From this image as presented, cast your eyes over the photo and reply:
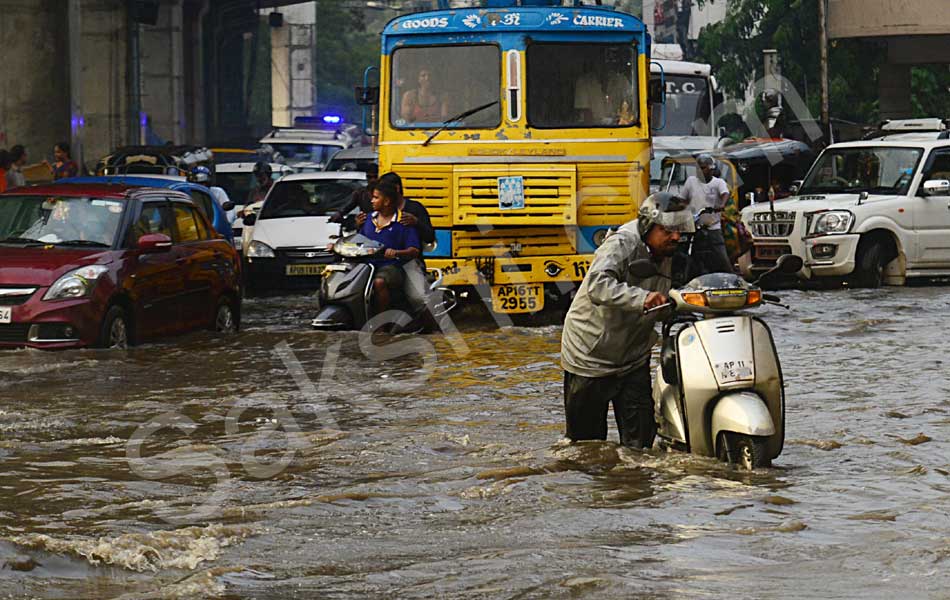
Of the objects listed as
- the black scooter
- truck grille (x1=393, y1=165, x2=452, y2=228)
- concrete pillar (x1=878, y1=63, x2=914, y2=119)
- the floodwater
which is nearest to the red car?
the floodwater

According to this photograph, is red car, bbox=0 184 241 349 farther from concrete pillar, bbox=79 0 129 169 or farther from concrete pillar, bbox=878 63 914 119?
concrete pillar, bbox=878 63 914 119

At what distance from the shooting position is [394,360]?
14.5m

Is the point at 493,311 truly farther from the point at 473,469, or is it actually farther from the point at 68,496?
the point at 68,496

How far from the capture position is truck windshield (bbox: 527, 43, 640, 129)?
16938 mm

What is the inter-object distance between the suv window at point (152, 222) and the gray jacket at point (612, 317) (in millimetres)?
6873

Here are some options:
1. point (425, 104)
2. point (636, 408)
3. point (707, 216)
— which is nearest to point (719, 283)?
point (636, 408)

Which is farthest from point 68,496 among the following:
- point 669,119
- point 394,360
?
point 669,119

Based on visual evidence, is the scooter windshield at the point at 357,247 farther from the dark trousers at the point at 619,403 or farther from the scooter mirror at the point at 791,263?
the scooter mirror at the point at 791,263

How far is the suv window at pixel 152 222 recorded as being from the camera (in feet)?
49.2

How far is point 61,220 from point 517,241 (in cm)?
434

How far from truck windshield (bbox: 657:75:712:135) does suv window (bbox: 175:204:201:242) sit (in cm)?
1492

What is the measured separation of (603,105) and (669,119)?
13262 mm

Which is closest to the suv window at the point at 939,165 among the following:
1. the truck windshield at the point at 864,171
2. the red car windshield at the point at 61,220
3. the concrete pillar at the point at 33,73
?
the truck windshield at the point at 864,171

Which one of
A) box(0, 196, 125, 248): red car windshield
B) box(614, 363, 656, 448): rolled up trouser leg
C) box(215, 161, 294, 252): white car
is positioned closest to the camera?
box(614, 363, 656, 448): rolled up trouser leg
